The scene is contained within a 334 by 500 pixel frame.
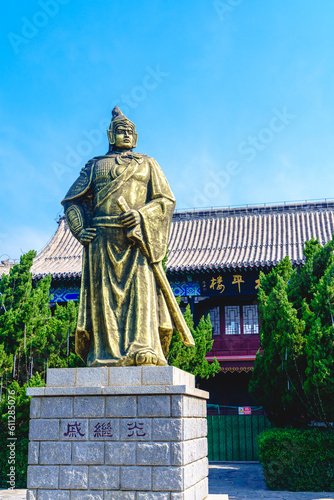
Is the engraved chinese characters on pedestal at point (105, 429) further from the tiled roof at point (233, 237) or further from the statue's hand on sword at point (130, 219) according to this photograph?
the tiled roof at point (233, 237)

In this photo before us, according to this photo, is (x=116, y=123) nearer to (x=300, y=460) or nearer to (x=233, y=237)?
(x=300, y=460)

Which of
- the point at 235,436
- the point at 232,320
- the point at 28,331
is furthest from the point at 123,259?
the point at 232,320

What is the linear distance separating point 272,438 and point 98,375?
635cm

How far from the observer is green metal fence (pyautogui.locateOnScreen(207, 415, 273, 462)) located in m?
14.5

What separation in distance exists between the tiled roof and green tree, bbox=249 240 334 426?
7.07 metres

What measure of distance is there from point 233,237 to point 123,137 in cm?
1604

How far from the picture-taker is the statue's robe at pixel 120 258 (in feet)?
16.3

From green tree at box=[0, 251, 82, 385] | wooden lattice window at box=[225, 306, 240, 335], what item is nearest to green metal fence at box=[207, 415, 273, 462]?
wooden lattice window at box=[225, 306, 240, 335]

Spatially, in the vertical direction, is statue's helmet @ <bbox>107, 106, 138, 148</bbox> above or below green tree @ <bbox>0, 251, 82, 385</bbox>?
above

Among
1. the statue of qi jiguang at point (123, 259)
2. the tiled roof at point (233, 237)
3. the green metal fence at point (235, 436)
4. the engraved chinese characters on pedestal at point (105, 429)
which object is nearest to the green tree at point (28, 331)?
the green metal fence at point (235, 436)

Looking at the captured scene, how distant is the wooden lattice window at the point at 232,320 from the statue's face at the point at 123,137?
44.3ft

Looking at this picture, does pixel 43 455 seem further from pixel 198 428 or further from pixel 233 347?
pixel 233 347

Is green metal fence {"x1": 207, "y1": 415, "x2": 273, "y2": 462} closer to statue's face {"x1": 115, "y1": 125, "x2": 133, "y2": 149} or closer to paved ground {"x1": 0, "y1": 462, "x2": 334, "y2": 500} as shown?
paved ground {"x1": 0, "y1": 462, "x2": 334, "y2": 500}

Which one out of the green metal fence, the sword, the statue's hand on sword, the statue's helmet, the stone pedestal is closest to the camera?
the stone pedestal
